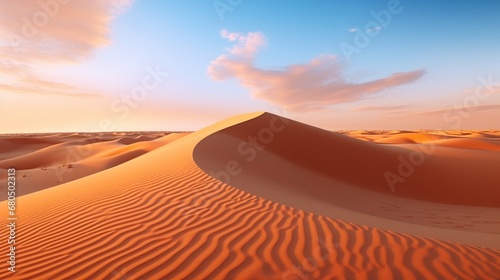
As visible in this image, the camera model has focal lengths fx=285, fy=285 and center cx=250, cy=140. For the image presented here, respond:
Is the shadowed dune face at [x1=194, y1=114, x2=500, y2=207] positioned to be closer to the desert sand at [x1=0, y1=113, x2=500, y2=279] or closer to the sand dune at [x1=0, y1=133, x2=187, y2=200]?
the desert sand at [x1=0, y1=113, x2=500, y2=279]

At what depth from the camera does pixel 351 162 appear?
13.3 metres

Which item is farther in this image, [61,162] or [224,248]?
[61,162]

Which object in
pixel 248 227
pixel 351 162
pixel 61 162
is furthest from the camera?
pixel 61 162

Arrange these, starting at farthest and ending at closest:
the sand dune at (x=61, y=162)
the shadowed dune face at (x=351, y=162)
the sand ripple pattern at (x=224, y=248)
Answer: the sand dune at (x=61, y=162)
the shadowed dune face at (x=351, y=162)
the sand ripple pattern at (x=224, y=248)

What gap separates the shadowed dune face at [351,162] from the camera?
1033 cm

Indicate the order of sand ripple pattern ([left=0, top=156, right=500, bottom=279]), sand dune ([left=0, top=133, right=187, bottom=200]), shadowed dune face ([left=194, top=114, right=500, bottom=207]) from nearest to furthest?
sand ripple pattern ([left=0, top=156, right=500, bottom=279]), shadowed dune face ([left=194, top=114, right=500, bottom=207]), sand dune ([left=0, top=133, right=187, bottom=200])

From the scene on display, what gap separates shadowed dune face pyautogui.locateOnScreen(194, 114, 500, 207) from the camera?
10328mm

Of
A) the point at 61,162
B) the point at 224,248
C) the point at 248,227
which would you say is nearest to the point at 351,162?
the point at 248,227

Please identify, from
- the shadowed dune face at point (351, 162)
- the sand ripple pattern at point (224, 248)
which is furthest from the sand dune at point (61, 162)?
the sand ripple pattern at point (224, 248)

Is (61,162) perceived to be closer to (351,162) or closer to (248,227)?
(351,162)

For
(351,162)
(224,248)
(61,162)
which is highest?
(61,162)

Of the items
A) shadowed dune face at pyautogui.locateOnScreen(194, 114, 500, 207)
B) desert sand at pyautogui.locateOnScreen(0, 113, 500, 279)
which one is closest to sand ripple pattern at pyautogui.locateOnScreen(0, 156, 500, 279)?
desert sand at pyautogui.locateOnScreen(0, 113, 500, 279)

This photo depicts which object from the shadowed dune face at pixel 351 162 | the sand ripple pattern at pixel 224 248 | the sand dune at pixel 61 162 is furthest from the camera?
the sand dune at pixel 61 162

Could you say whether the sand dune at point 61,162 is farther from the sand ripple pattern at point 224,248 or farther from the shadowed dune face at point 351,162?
the sand ripple pattern at point 224,248
